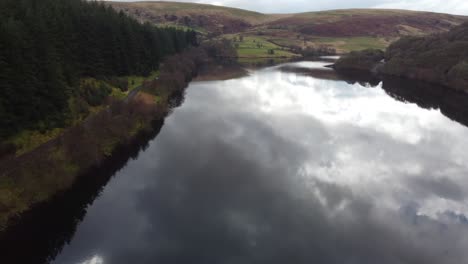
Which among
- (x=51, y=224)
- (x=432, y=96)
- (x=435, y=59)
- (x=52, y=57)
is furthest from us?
(x=435, y=59)

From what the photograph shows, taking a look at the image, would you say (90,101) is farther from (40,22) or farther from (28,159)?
(28,159)

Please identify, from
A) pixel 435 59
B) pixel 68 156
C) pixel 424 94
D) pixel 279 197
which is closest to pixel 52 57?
pixel 68 156

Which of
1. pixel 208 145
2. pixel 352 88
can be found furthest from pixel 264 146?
pixel 352 88

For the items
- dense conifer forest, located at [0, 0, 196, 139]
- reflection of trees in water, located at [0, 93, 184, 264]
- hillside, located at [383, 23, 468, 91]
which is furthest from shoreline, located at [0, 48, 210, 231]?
hillside, located at [383, 23, 468, 91]

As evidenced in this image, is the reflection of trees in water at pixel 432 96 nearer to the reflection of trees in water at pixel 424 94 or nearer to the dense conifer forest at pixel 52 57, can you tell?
the reflection of trees in water at pixel 424 94

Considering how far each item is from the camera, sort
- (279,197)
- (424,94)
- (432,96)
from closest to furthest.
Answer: (279,197) < (432,96) < (424,94)

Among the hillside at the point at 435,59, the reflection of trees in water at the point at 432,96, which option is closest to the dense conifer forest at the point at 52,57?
the reflection of trees in water at the point at 432,96

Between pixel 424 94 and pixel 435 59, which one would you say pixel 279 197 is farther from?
pixel 435 59

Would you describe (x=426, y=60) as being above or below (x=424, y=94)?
above

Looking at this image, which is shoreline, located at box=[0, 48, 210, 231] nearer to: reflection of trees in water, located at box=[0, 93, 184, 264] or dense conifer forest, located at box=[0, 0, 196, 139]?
reflection of trees in water, located at box=[0, 93, 184, 264]
